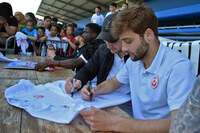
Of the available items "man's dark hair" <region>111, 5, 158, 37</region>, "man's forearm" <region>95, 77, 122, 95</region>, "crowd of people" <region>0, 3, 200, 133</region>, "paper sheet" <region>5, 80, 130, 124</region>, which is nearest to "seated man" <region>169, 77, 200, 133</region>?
"crowd of people" <region>0, 3, 200, 133</region>

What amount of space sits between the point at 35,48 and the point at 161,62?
326cm

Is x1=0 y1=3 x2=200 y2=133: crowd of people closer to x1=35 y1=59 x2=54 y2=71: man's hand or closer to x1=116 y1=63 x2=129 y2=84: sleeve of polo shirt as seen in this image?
x1=116 y1=63 x2=129 y2=84: sleeve of polo shirt

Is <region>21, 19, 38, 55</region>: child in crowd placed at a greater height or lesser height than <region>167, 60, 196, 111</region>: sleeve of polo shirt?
greater

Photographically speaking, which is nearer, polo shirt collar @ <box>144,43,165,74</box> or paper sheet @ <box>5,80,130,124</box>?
paper sheet @ <box>5,80,130,124</box>

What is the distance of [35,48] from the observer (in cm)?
360

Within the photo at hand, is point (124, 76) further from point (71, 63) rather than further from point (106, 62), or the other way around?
point (71, 63)

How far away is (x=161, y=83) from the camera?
0.76 m

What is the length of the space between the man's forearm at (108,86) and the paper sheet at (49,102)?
0.20ft

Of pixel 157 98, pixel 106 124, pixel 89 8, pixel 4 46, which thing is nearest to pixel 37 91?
pixel 106 124

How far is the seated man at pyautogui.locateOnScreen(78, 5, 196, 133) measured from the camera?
595 mm

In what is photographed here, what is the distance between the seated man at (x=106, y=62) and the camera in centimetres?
123

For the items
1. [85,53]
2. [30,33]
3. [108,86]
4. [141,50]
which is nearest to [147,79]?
[141,50]

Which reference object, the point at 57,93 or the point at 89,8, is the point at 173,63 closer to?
the point at 57,93

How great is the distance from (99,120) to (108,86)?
0.49 m
